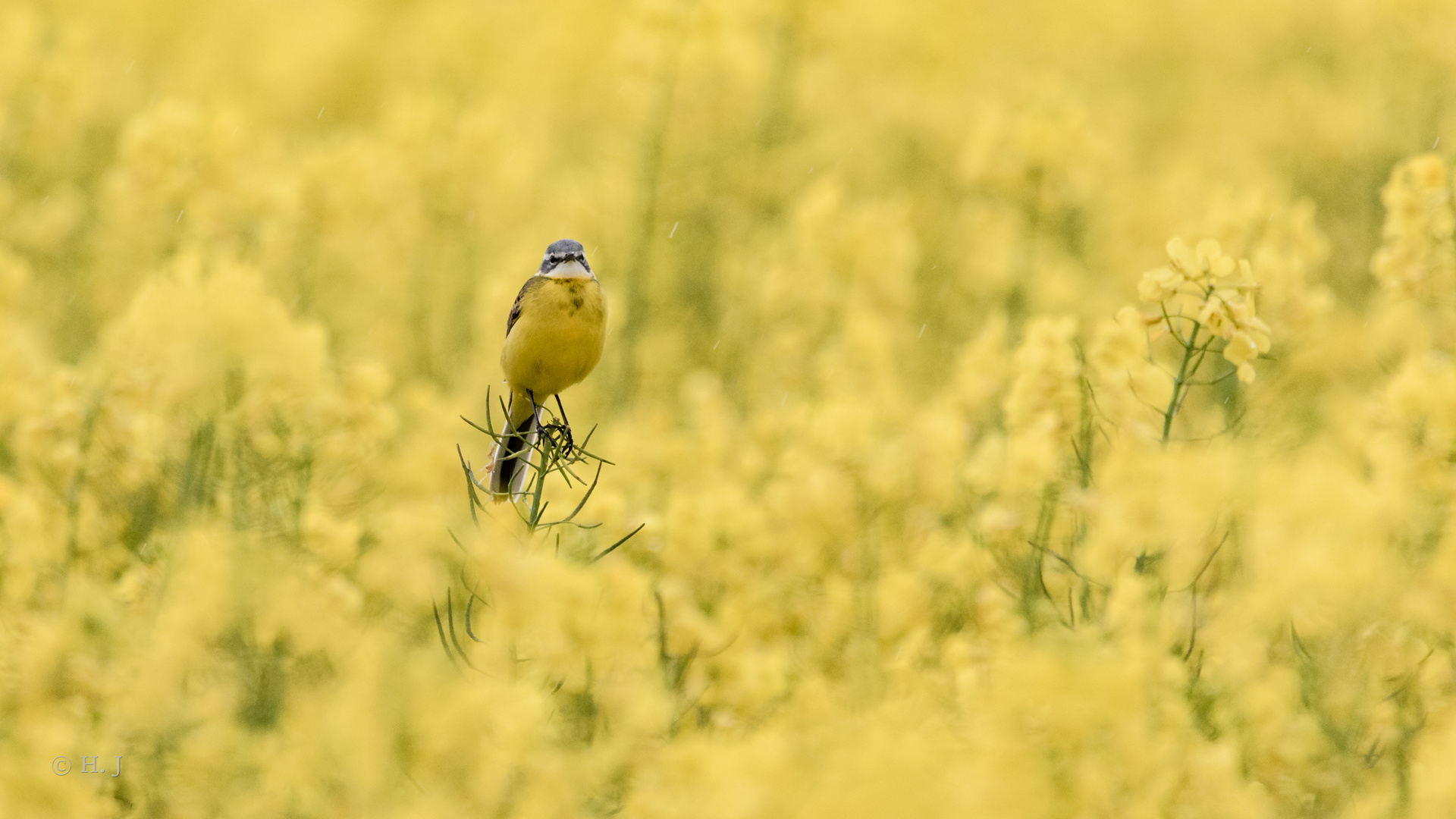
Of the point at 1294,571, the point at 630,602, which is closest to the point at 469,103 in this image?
the point at 630,602

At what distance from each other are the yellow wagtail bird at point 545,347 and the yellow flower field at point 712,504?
0.19 metres

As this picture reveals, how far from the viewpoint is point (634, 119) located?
7.49 metres

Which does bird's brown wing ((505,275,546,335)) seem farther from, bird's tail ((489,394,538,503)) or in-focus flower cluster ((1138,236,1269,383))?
in-focus flower cluster ((1138,236,1269,383))

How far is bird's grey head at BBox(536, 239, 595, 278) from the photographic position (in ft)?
12.8

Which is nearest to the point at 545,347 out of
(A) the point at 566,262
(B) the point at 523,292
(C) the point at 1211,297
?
(B) the point at 523,292

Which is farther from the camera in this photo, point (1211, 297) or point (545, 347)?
point (545, 347)

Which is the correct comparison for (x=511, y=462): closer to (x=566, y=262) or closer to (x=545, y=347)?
(x=545, y=347)

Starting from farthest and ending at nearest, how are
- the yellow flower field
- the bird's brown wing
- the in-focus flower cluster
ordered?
the bird's brown wing → the yellow flower field → the in-focus flower cluster

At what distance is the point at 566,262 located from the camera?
396cm

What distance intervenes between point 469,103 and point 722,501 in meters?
5.59

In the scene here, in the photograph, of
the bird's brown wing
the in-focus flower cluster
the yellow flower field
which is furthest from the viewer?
the bird's brown wing

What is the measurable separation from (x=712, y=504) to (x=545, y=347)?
140 cm

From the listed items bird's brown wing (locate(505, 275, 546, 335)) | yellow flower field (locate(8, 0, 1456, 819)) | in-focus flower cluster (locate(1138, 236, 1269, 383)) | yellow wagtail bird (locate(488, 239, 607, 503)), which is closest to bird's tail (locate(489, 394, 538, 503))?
yellow wagtail bird (locate(488, 239, 607, 503))

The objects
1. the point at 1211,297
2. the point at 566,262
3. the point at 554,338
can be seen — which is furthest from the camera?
the point at 566,262
